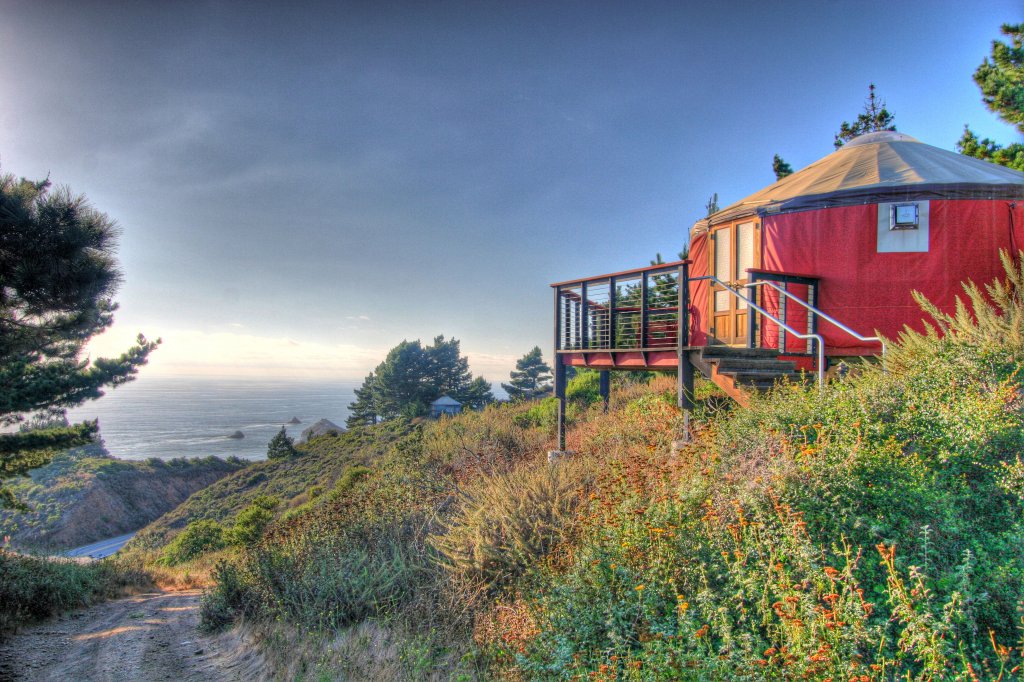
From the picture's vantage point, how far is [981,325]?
4.70 metres

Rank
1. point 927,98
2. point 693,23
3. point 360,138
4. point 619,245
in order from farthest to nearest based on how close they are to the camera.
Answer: point 619,245
point 360,138
point 927,98
point 693,23

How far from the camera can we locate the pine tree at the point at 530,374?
107 ft

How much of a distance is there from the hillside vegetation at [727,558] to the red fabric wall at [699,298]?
3.06 metres

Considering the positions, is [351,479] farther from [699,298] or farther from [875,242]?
[875,242]

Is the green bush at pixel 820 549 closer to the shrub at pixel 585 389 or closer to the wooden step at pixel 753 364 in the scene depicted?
the wooden step at pixel 753 364

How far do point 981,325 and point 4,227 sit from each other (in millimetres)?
10708

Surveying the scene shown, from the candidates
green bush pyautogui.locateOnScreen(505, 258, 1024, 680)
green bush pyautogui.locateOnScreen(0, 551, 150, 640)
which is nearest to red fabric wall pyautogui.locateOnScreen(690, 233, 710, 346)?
green bush pyautogui.locateOnScreen(505, 258, 1024, 680)

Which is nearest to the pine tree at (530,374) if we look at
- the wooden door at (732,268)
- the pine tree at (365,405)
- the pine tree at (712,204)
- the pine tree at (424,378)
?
the pine tree at (424,378)

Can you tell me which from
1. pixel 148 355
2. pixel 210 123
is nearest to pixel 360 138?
pixel 210 123

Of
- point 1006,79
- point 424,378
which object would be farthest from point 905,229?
point 424,378

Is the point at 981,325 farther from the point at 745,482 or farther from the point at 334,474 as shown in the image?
the point at 334,474

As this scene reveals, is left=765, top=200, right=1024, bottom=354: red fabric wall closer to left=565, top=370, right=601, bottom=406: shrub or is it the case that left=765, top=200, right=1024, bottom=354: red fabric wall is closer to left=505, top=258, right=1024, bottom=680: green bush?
left=505, top=258, right=1024, bottom=680: green bush

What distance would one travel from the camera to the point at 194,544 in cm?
1228

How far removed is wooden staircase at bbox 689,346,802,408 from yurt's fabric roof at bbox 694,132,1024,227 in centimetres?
315
